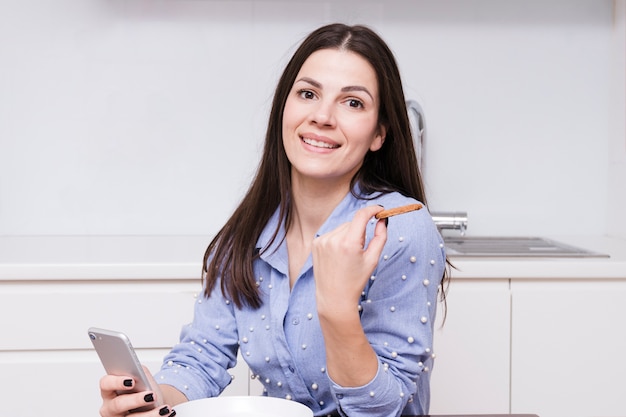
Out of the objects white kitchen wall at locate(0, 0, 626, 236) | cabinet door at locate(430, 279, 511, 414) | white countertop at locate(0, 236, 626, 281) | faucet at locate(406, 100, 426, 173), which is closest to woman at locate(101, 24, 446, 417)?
white countertop at locate(0, 236, 626, 281)

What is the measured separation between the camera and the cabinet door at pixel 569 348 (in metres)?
1.85

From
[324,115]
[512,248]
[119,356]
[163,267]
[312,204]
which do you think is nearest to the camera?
[119,356]

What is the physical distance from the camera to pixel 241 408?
0.93m

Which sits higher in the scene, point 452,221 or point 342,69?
point 342,69

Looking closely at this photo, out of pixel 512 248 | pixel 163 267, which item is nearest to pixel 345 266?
pixel 163 267

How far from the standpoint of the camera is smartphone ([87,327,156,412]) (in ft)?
2.91

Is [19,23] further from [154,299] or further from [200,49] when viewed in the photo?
[154,299]

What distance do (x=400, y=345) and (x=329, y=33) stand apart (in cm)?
49

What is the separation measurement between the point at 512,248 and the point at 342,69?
1020 mm

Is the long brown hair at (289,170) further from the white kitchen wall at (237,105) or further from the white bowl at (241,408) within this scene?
the white kitchen wall at (237,105)

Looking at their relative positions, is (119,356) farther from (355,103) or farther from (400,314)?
(355,103)

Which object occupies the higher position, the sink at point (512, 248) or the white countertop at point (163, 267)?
the sink at point (512, 248)

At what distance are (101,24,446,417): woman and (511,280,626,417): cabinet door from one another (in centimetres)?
65

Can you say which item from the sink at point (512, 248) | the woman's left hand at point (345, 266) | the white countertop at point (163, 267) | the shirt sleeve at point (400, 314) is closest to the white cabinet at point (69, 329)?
the white countertop at point (163, 267)
